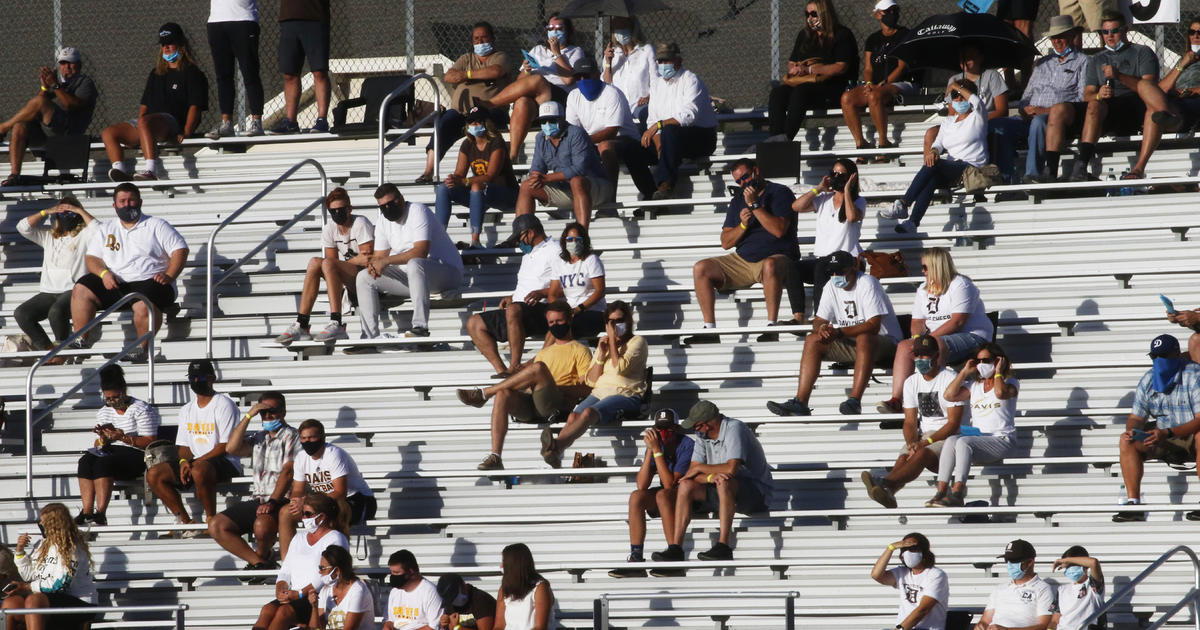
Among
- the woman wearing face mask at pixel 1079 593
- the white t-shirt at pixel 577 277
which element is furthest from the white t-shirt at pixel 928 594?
Result: the white t-shirt at pixel 577 277

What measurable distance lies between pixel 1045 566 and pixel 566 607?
2700 millimetres

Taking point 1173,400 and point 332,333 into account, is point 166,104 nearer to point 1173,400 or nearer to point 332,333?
point 332,333

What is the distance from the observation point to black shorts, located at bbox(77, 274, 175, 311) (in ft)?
42.9

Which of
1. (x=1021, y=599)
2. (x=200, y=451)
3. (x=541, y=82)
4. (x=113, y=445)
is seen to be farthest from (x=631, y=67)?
(x=1021, y=599)

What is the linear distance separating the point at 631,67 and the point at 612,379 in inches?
158

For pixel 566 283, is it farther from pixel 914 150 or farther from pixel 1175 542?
pixel 1175 542

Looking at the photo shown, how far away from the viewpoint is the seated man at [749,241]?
1243cm

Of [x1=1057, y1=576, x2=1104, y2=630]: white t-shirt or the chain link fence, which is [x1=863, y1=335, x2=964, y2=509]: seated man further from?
the chain link fence

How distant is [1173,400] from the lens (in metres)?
10.7

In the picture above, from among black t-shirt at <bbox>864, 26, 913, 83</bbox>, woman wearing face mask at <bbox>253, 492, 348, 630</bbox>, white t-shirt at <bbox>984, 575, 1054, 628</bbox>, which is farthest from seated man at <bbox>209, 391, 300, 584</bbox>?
black t-shirt at <bbox>864, 26, 913, 83</bbox>

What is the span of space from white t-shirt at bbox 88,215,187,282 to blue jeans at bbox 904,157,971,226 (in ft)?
16.6

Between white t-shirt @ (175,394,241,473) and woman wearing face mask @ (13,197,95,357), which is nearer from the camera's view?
white t-shirt @ (175,394,241,473)

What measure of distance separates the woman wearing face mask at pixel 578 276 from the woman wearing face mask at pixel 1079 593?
3.61 meters

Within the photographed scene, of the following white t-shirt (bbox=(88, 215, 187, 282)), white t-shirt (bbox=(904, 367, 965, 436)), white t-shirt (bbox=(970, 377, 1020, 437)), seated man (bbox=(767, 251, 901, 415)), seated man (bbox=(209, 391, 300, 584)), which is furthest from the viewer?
white t-shirt (bbox=(88, 215, 187, 282))
